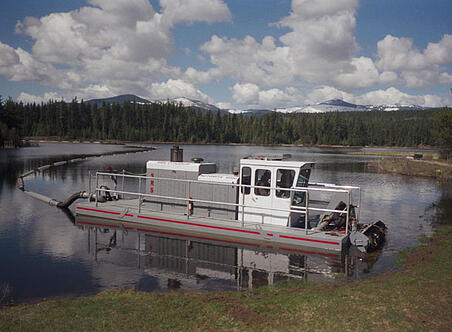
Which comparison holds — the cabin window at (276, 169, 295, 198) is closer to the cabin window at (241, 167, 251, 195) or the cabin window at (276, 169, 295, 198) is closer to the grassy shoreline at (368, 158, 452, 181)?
the cabin window at (241, 167, 251, 195)

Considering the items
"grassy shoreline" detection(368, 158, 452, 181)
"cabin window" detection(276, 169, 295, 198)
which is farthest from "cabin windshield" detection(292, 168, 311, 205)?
"grassy shoreline" detection(368, 158, 452, 181)

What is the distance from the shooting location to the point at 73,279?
13.1 metres

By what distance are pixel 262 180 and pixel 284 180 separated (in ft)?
3.44

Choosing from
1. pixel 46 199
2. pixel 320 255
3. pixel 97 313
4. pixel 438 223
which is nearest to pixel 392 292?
pixel 320 255

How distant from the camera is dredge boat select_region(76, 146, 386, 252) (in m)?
16.7

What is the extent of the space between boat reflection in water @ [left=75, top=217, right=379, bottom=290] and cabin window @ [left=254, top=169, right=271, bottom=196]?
2.38m

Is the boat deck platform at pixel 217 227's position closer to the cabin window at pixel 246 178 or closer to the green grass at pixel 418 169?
the cabin window at pixel 246 178

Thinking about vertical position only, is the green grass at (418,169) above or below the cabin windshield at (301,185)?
below

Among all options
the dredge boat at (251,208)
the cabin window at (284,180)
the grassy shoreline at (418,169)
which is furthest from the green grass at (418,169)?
the cabin window at (284,180)

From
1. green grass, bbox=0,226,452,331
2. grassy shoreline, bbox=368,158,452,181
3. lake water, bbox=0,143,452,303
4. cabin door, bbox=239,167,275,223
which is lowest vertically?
lake water, bbox=0,143,452,303

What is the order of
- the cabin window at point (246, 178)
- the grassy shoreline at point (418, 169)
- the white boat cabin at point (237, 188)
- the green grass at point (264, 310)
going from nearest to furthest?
the green grass at point (264, 310) < the white boat cabin at point (237, 188) < the cabin window at point (246, 178) < the grassy shoreline at point (418, 169)

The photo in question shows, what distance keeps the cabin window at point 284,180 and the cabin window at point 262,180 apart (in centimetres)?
44

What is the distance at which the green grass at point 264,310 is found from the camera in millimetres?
8680

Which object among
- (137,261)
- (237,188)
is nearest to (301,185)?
(237,188)
